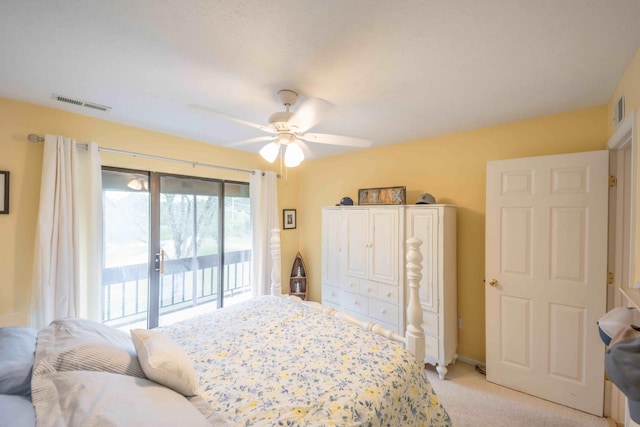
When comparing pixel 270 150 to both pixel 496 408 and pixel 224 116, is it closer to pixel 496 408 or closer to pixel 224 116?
pixel 224 116

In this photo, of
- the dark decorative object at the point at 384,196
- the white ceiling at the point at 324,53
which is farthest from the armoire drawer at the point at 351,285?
the white ceiling at the point at 324,53

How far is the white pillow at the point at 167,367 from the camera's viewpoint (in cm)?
103

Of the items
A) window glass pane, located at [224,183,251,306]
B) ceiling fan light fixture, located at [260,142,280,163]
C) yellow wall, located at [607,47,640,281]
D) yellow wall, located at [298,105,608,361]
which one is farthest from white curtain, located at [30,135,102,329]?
yellow wall, located at [607,47,640,281]

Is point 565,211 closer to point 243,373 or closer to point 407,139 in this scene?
point 407,139

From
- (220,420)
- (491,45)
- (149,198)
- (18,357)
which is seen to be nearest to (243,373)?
(220,420)

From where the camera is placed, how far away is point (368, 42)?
126 cm

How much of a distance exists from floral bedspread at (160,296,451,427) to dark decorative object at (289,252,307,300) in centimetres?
205

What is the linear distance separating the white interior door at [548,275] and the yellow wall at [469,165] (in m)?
0.25

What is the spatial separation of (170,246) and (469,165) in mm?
3544

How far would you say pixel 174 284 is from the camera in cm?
295

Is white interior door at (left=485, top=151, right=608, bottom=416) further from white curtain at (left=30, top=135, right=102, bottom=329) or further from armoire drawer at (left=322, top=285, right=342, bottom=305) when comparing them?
white curtain at (left=30, top=135, right=102, bottom=329)

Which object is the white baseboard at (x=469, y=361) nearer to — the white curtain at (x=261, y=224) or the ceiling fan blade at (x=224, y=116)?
the white curtain at (x=261, y=224)

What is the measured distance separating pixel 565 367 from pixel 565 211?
1291mm

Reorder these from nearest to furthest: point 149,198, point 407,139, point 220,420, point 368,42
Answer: point 220,420, point 368,42, point 149,198, point 407,139
